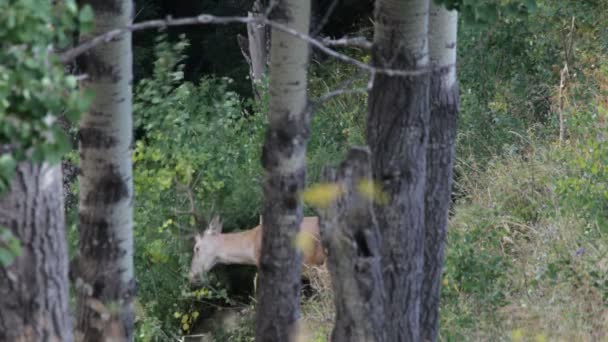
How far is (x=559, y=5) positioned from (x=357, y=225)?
8.25 m

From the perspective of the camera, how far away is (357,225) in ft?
13.9

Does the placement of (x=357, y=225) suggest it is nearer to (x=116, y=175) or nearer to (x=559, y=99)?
(x=116, y=175)

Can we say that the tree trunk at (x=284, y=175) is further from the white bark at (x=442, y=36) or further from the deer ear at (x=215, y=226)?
the deer ear at (x=215, y=226)

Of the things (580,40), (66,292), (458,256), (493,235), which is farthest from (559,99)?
(66,292)

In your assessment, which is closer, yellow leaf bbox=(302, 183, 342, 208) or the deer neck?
yellow leaf bbox=(302, 183, 342, 208)

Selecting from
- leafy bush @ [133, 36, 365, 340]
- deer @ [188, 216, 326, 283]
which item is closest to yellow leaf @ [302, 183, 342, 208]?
leafy bush @ [133, 36, 365, 340]

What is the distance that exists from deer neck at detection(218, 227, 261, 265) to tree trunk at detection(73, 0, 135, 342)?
12.5 ft

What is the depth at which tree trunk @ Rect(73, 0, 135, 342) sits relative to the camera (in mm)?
4484

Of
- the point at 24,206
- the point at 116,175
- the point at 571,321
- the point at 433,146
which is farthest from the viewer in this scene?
the point at 571,321

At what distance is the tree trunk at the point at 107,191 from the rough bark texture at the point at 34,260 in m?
1.14

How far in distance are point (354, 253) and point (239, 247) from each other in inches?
181

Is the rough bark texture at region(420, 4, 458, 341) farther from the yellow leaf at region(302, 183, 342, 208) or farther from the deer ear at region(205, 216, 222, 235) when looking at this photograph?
the deer ear at region(205, 216, 222, 235)

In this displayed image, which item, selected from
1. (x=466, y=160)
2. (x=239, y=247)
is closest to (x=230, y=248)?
(x=239, y=247)

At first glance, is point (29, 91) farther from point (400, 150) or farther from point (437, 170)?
point (437, 170)
